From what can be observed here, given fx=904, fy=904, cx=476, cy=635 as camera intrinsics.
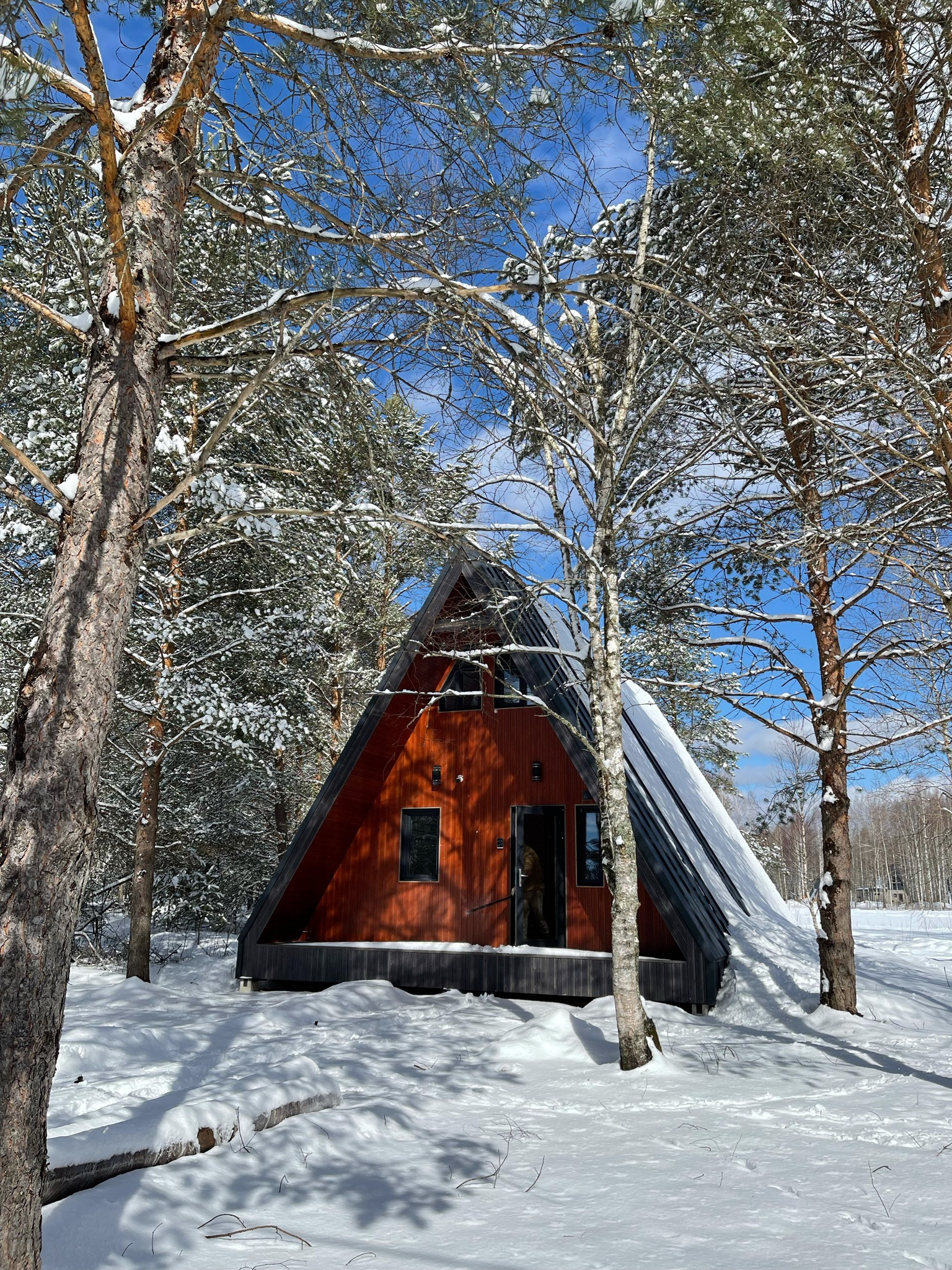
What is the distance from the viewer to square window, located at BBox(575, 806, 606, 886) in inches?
468

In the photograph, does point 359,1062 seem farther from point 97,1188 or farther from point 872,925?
point 872,925

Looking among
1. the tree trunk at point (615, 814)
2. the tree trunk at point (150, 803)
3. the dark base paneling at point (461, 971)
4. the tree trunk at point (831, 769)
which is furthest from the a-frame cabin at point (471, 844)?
the tree trunk at point (615, 814)

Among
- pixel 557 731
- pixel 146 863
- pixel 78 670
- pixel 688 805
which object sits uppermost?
pixel 557 731

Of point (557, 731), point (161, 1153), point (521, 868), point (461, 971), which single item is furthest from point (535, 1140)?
point (521, 868)

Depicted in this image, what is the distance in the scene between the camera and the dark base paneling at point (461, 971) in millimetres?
10086

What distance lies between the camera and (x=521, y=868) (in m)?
12.4

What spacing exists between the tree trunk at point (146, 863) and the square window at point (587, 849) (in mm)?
5821

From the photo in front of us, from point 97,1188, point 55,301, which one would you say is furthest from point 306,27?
point 55,301

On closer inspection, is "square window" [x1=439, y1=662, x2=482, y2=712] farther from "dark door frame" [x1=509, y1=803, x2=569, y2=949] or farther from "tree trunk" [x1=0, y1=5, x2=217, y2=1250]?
"tree trunk" [x1=0, y1=5, x2=217, y2=1250]

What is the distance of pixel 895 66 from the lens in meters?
6.39

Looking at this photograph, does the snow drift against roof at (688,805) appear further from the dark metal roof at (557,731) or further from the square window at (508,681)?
the square window at (508,681)

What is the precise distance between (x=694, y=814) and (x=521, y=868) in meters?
3.57

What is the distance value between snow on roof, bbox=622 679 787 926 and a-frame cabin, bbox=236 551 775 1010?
88mm

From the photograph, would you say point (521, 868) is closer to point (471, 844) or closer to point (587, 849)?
point (471, 844)
